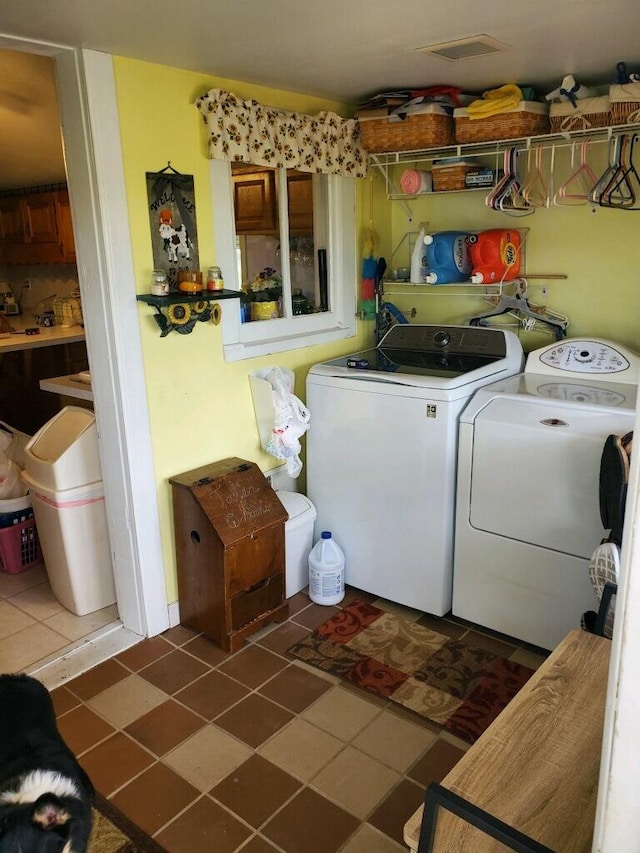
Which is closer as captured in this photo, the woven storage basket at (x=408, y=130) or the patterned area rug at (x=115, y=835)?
the patterned area rug at (x=115, y=835)

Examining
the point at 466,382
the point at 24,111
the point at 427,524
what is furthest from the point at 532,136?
the point at 24,111

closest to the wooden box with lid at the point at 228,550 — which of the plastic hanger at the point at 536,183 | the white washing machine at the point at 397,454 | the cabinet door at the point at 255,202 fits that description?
the white washing machine at the point at 397,454

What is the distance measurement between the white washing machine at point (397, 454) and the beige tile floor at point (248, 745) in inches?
12.0

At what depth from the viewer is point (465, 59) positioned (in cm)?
229

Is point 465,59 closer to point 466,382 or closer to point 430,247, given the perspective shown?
point 430,247

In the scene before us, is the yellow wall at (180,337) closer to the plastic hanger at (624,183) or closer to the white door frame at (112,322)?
the white door frame at (112,322)

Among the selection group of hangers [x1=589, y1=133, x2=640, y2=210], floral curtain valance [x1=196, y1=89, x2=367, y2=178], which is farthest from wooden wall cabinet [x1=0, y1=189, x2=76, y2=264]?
group of hangers [x1=589, y1=133, x2=640, y2=210]

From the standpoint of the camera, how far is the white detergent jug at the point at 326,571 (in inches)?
111

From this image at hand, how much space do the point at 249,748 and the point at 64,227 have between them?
12.2 feet

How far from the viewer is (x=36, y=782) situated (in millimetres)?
1555

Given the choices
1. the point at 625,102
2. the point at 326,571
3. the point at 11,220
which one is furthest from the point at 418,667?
the point at 11,220

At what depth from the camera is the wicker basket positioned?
2859 millimetres

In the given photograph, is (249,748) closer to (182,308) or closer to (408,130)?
(182,308)

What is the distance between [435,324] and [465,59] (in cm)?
127
